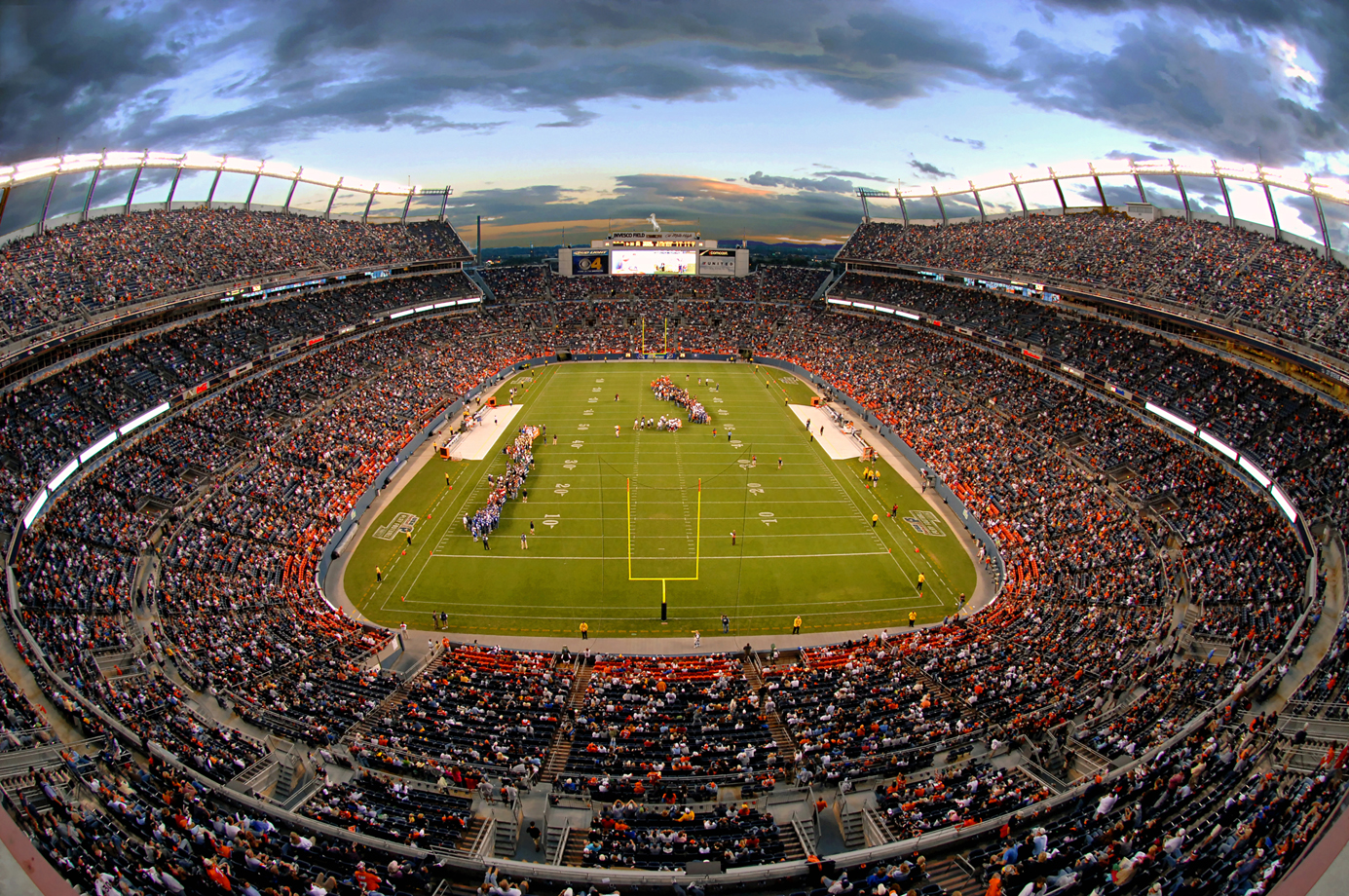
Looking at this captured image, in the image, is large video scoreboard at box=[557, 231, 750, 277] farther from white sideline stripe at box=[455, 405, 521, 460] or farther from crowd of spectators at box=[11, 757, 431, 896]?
crowd of spectators at box=[11, 757, 431, 896]

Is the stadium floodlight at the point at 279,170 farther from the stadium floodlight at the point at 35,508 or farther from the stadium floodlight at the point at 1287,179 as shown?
the stadium floodlight at the point at 1287,179

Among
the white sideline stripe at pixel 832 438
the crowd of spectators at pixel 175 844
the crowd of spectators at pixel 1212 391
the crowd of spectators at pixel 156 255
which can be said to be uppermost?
the crowd of spectators at pixel 156 255

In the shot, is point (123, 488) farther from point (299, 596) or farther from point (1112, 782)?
point (1112, 782)

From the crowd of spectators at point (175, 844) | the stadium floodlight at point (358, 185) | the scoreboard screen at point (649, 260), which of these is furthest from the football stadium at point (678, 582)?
the scoreboard screen at point (649, 260)

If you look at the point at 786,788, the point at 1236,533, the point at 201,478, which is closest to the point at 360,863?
the point at 786,788

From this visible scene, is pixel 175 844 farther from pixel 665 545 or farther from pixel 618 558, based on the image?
pixel 665 545

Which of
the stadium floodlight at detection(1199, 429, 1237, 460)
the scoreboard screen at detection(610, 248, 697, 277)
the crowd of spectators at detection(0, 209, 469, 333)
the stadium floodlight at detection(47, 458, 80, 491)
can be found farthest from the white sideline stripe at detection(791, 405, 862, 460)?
the crowd of spectators at detection(0, 209, 469, 333)
